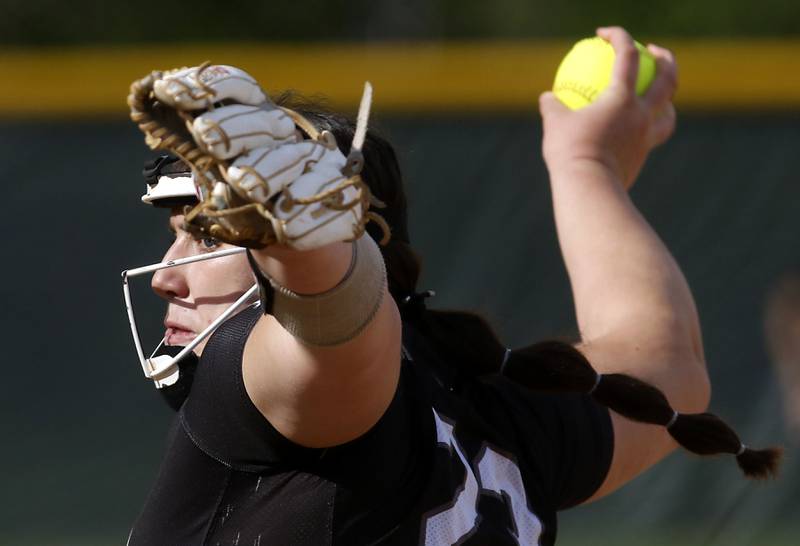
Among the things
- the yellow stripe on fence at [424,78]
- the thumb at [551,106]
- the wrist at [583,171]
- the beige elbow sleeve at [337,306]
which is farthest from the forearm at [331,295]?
the yellow stripe on fence at [424,78]

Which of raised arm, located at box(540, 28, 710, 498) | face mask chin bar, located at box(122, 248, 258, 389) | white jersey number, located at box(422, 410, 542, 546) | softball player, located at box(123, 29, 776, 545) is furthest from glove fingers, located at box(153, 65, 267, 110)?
raised arm, located at box(540, 28, 710, 498)

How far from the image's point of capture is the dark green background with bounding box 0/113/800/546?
16.1ft

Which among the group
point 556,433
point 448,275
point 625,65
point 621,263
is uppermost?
point 625,65

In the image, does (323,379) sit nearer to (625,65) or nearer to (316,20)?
(625,65)

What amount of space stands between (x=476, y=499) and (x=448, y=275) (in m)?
3.45

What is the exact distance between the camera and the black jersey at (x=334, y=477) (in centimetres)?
139

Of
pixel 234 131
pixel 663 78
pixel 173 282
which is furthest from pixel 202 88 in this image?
pixel 663 78

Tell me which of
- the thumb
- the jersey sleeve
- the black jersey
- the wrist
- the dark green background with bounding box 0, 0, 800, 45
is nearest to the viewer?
the black jersey

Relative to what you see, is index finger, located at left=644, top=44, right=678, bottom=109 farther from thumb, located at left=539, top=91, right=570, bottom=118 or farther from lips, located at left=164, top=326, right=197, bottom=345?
lips, located at left=164, top=326, right=197, bottom=345

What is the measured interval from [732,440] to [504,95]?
326 centimetres

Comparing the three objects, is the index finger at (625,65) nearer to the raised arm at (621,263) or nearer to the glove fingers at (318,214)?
the raised arm at (621,263)

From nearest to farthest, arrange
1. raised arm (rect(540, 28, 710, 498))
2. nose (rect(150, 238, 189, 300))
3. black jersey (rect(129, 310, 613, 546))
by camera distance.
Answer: black jersey (rect(129, 310, 613, 546)) < nose (rect(150, 238, 189, 300)) < raised arm (rect(540, 28, 710, 498))

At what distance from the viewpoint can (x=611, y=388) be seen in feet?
5.82

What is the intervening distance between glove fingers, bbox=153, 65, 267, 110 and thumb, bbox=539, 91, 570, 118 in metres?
1.23
